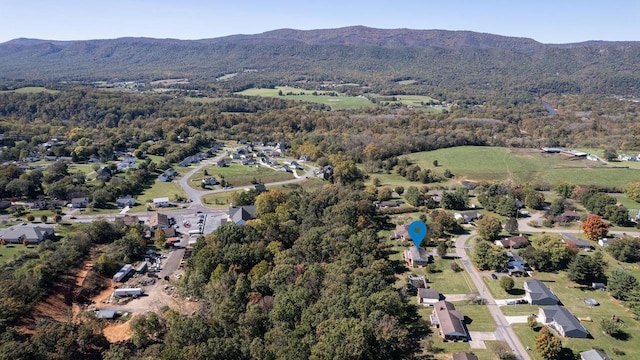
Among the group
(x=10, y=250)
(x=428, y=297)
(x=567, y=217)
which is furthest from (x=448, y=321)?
(x=10, y=250)

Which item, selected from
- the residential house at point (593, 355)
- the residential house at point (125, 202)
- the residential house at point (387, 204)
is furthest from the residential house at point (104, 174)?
the residential house at point (593, 355)

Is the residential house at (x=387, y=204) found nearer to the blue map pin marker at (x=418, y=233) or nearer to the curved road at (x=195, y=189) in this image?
the blue map pin marker at (x=418, y=233)

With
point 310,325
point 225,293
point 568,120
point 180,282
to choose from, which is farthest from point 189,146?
point 568,120

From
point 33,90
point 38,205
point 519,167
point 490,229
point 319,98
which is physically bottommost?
point 38,205

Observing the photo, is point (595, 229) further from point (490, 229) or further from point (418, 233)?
point (418, 233)

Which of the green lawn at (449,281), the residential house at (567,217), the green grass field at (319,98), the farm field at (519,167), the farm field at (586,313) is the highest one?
the green grass field at (319,98)

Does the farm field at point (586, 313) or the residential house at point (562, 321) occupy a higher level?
the residential house at point (562, 321)

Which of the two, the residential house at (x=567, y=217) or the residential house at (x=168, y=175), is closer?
the residential house at (x=567, y=217)
